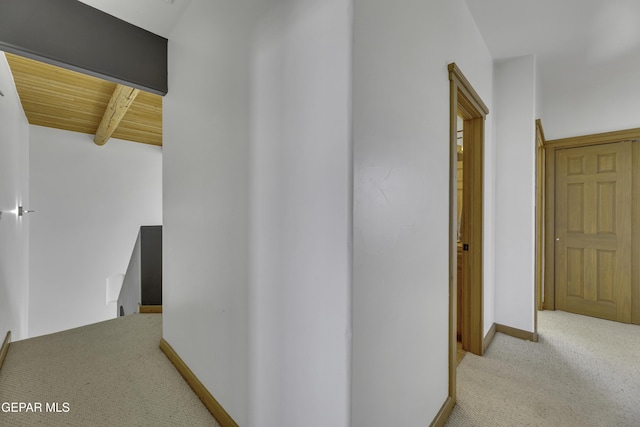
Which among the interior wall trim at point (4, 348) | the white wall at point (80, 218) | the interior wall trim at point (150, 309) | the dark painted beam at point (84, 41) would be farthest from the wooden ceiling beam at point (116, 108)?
the interior wall trim at point (4, 348)

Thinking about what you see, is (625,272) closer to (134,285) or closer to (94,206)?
(134,285)

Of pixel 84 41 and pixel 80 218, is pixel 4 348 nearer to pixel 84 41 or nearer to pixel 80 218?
pixel 84 41

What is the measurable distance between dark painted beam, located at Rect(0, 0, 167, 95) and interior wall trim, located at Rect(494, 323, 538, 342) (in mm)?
3608

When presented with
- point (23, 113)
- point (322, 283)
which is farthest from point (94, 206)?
point (322, 283)

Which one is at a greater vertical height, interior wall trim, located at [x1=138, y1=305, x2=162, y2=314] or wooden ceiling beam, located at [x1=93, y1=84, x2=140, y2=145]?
wooden ceiling beam, located at [x1=93, y1=84, x2=140, y2=145]

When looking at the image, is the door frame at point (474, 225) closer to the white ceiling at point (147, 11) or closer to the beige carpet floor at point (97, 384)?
the beige carpet floor at point (97, 384)

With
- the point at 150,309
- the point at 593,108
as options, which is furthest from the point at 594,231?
the point at 150,309

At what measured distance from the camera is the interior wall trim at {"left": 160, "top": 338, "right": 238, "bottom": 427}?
58.0 inches

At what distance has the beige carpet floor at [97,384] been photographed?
154cm

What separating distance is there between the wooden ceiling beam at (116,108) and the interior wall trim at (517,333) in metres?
4.32

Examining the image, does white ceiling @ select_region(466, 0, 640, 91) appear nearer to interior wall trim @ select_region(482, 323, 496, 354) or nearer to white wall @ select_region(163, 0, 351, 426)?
white wall @ select_region(163, 0, 351, 426)

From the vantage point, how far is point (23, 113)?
3.81 m

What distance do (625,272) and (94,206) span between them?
24.4 ft

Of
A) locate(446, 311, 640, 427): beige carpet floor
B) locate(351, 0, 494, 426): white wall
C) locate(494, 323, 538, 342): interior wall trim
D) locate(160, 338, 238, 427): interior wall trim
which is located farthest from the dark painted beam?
locate(494, 323, 538, 342): interior wall trim
